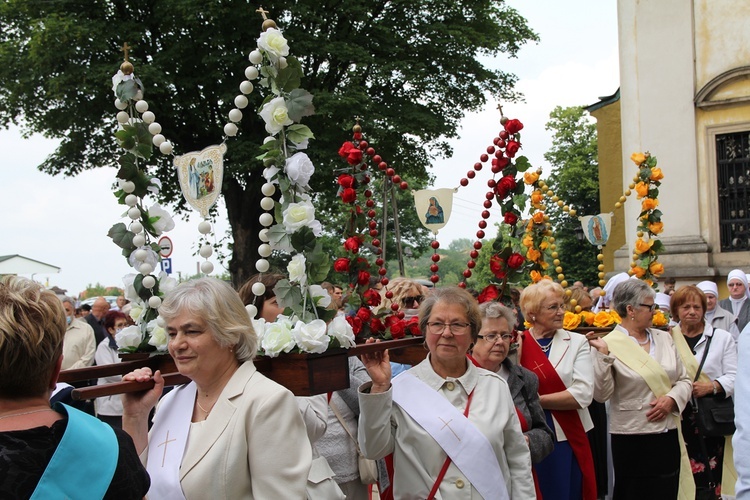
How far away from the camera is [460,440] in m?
4.19

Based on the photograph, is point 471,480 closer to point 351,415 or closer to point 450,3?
point 351,415

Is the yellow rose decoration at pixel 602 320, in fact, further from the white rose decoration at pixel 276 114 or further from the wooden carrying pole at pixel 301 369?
the white rose decoration at pixel 276 114

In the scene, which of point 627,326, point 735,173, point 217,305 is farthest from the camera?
point 735,173

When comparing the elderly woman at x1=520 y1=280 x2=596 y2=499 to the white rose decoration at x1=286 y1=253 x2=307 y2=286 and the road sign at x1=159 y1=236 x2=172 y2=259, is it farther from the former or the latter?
the road sign at x1=159 y1=236 x2=172 y2=259

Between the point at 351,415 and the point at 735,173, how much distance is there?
44.3 ft

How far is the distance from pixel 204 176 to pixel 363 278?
1.18 metres

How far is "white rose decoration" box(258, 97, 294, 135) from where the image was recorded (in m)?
→ 4.11

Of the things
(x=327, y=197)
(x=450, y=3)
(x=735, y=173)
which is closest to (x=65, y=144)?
(x=327, y=197)

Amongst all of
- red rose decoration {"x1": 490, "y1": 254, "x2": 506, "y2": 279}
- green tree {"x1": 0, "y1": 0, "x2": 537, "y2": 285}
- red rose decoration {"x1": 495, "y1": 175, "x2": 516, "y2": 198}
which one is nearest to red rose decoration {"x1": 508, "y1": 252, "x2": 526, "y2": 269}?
red rose decoration {"x1": 490, "y1": 254, "x2": 506, "y2": 279}

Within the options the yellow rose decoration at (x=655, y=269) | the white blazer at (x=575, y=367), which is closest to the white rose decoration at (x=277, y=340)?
the white blazer at (x=575, y=367)

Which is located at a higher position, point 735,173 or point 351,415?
point 735,173

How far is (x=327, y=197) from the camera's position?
2317cm

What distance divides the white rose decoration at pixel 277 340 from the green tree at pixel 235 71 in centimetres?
1486

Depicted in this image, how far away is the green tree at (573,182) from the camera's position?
40000 millimetres
